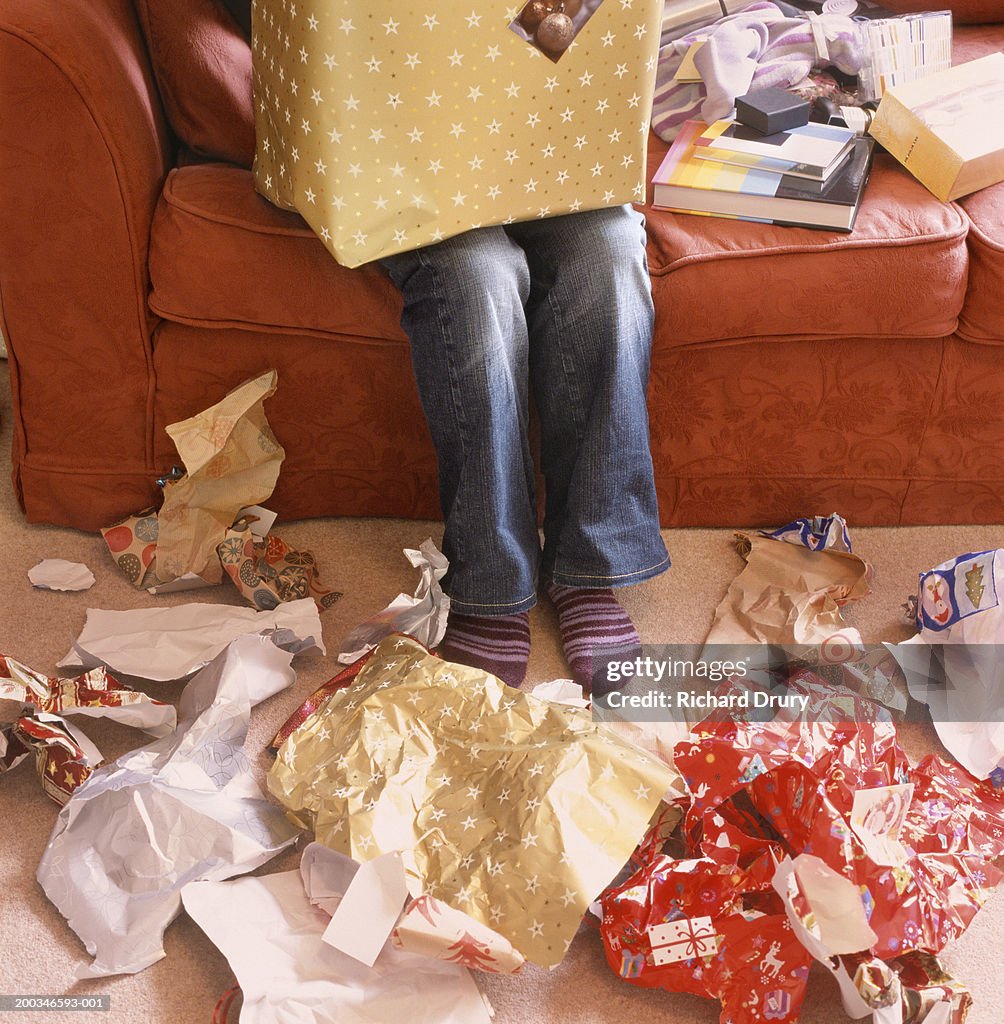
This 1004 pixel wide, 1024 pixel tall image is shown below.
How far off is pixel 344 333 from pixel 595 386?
308mm

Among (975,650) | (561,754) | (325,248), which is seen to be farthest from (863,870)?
(325,248)

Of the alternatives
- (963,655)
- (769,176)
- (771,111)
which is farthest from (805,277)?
(963,655)

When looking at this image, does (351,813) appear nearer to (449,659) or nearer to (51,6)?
(449,659)

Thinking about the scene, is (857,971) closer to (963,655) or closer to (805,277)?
(963,655)

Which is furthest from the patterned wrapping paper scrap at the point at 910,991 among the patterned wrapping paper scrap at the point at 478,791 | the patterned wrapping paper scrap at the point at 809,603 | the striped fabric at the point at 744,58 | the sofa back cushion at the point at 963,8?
the sofa back cushion at the point at 963,8

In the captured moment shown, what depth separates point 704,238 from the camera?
54.1 inches

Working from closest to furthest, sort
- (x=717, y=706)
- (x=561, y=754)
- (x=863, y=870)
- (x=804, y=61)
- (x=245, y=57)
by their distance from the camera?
(x=863, y=870) → (x=561, y=754) → (x=717, y=706) → (x=245, y=57) → (x=804, y=61)

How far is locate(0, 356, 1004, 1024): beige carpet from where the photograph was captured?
104 centimetres

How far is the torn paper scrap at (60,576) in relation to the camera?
1426mm

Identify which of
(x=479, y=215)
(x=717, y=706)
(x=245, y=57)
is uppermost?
(x=245, y=57)

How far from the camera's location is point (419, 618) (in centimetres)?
135

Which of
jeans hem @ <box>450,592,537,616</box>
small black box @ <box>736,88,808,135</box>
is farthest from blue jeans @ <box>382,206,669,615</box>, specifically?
small black box @ <box>736,88,808,135</box>

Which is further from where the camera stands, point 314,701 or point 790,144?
point 790,144

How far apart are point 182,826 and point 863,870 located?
64 cm
